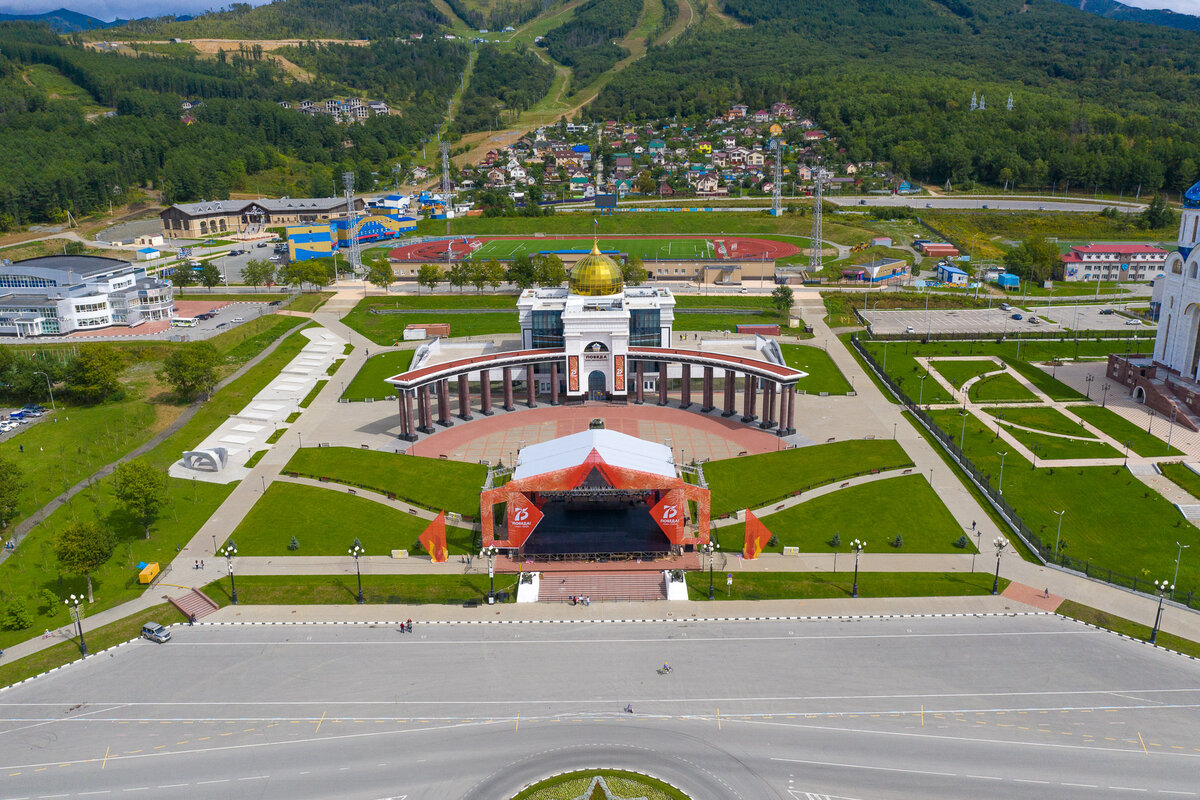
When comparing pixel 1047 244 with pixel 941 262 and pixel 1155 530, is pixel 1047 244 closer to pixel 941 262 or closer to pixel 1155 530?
pixel 941 262

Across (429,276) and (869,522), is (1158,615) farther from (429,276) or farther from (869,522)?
(429,276)

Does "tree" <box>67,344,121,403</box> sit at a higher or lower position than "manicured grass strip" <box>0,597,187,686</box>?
higher

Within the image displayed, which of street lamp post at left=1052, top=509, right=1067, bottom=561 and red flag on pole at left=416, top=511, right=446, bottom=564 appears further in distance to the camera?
street lamp post at left=1052, top=509, right=1067, bottom=561

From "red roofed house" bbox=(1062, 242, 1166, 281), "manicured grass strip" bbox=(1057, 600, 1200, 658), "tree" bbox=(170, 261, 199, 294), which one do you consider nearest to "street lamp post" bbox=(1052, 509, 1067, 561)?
"manicured grass strip" bbox=(1057, 600, 1200, 658)

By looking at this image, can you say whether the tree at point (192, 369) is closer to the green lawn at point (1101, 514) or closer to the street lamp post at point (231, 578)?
the street lamp post at point (231, 578)

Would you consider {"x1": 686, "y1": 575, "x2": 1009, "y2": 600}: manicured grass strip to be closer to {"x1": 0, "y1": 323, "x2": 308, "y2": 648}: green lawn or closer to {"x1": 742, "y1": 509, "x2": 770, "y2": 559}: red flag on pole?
{"x1": 742, "y1": 509, "x2": 770, "y2": 559}: red flag on pole

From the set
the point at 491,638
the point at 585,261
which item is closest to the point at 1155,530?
the point at 491,638

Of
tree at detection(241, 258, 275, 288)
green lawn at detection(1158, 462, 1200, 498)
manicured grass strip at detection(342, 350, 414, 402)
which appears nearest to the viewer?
green lawn at detection(1158, 462, 1200, 498)
